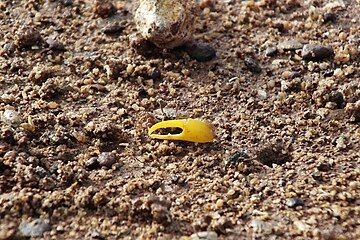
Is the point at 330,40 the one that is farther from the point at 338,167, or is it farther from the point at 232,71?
the point at 338,167

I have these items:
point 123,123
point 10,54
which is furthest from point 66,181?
point 10,54

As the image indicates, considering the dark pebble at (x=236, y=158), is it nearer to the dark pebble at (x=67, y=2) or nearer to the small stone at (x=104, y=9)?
the small stone at (x=104, y=9)

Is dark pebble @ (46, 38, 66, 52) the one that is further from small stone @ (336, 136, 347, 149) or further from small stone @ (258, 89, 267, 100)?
small stone @ (336, 136, 347, 149)

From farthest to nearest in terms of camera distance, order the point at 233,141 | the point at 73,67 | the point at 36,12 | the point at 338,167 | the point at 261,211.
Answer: the point at 36,12
the point at 73,67
the point at 233,141
the point at 338,167
the point at 261,211

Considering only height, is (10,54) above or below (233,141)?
above

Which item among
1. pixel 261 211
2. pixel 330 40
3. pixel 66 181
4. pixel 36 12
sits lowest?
pixel 261 211

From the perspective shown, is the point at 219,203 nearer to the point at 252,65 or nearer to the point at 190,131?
the point at 190,131

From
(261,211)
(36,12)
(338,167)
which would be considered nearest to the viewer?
(261,211)
